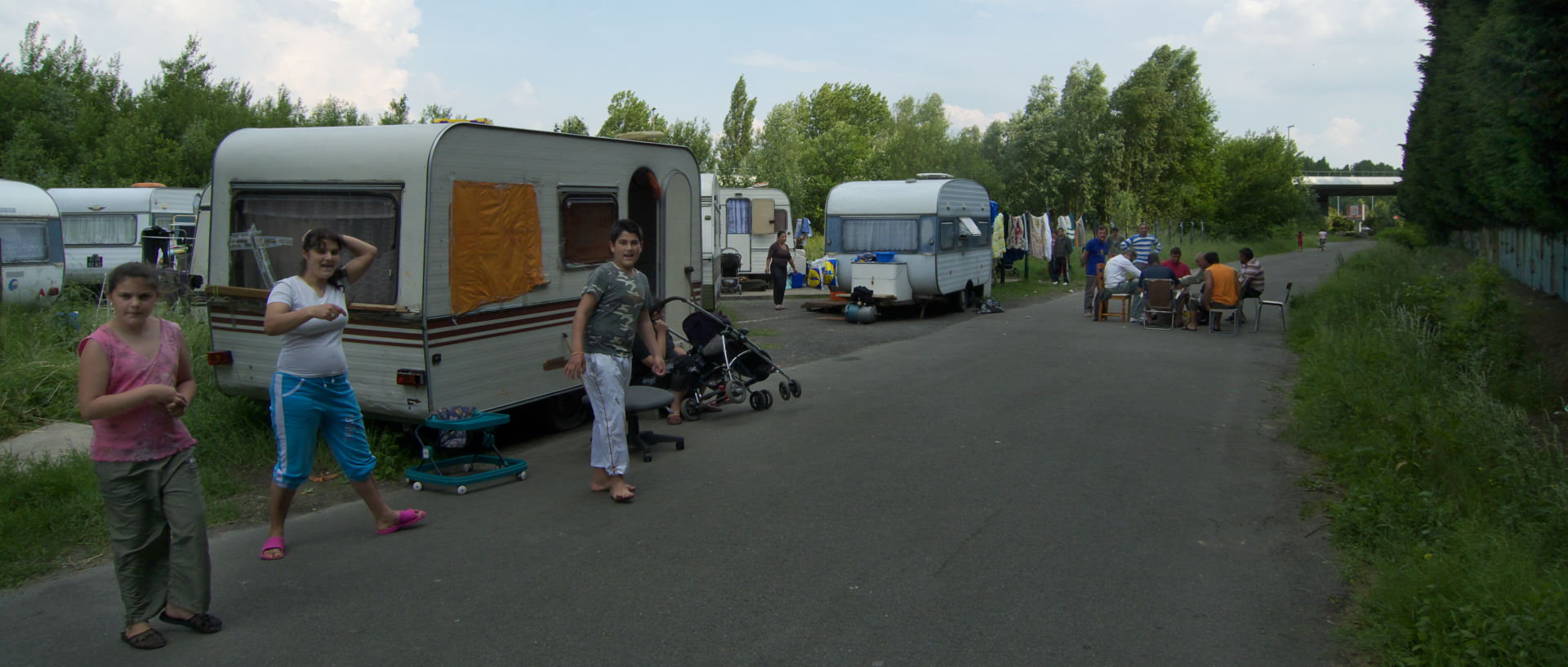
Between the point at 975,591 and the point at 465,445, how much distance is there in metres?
4.12

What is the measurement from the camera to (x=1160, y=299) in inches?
695

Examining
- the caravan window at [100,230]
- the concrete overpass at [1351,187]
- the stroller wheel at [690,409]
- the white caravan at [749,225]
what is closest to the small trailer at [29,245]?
the caravan window at [100,230]

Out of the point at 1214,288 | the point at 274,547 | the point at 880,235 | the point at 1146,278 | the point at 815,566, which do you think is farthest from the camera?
the point at 880,235

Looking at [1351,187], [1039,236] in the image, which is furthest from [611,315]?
[1351,187]

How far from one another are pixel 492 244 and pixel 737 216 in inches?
729

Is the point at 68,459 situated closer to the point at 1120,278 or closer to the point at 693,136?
the point at 1120,278

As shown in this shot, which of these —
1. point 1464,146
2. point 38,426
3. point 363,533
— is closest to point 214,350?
point 38,426

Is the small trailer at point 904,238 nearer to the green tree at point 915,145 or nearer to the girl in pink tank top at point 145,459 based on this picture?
the girl in pink tank top at point 145,459

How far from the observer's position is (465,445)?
7.65 metres

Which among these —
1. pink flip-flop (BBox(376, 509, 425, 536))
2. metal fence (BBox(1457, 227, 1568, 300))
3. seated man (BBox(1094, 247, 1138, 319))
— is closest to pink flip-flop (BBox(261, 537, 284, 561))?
pink flip-flop (BBox(376, 509, 425, 536))

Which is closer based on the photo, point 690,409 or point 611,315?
point 611,315

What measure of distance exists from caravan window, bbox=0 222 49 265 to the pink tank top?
1498 cm

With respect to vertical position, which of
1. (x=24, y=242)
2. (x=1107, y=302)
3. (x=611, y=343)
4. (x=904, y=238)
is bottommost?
(x=611, y=343)

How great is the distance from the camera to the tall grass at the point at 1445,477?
14.0 ft
